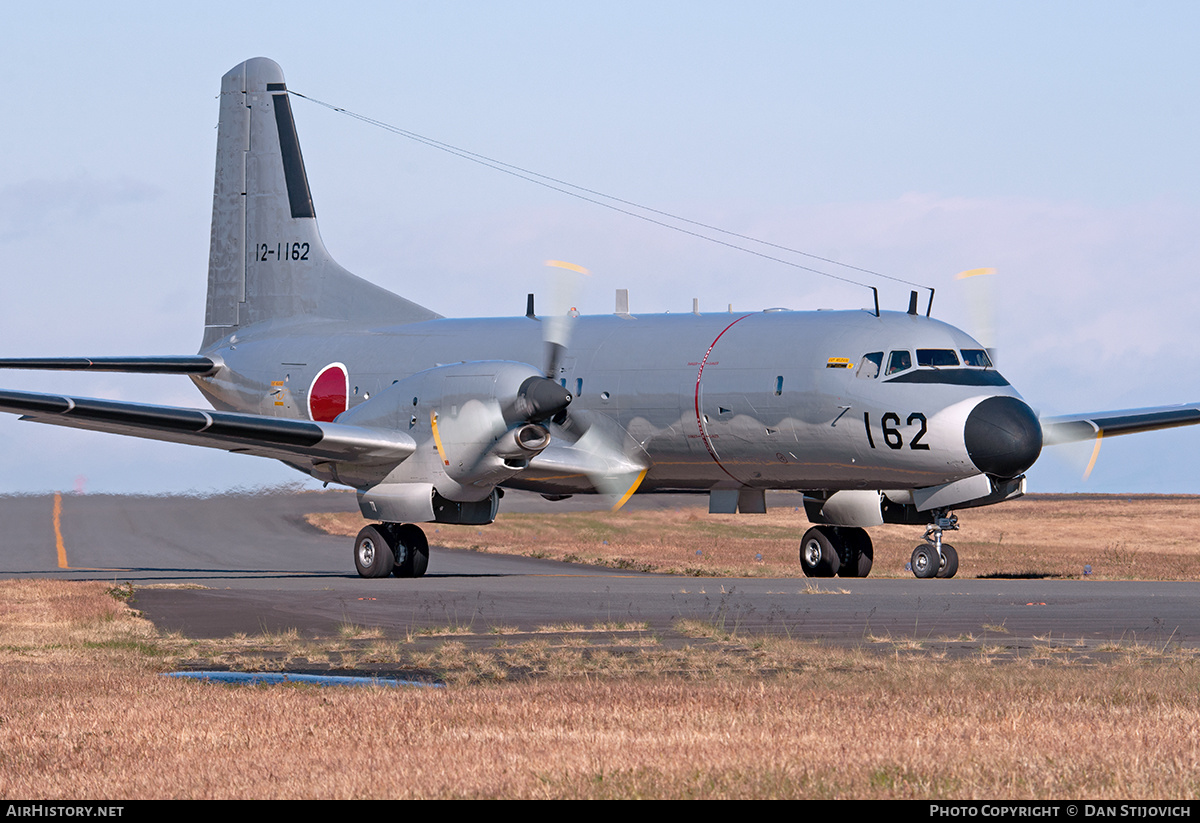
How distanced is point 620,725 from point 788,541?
3613 cm

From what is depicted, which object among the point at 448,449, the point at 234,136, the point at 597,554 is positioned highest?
the point at 234,136

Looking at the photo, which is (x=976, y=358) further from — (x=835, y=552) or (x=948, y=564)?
(x=835, y=552)

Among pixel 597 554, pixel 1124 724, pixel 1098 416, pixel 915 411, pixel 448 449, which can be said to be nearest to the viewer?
pixel 1124 724

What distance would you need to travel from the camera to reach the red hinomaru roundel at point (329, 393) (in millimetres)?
30125

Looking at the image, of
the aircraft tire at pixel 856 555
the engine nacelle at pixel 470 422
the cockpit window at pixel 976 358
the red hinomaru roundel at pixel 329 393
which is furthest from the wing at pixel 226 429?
the cockpit window at pixel 976 358

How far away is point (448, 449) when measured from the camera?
25.2m

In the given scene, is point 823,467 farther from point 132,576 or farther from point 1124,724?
point 1124,724

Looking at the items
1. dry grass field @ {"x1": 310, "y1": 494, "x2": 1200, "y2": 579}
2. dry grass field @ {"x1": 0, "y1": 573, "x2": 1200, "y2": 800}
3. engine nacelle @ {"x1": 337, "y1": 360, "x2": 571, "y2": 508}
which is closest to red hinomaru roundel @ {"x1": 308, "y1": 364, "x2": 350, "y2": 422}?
engine nacelle @ {"x1": 337, "y1": 360, "x2": 571, "y2": 508}

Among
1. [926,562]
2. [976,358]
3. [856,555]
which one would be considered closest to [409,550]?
[856,555]

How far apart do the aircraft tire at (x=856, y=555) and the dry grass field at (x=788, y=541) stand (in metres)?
1.44

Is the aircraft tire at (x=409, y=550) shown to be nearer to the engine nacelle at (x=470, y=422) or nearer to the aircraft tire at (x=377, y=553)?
the aircraft tire at (x=377, y=553)

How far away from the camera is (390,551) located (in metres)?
26.6
